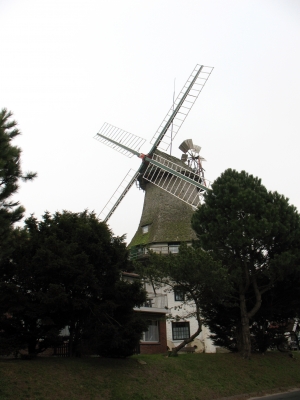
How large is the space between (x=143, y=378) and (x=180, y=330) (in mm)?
16710

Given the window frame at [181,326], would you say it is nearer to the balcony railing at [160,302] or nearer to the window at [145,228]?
the balcony railing at [160,302]

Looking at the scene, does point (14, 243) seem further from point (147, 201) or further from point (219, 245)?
point (147, 201)

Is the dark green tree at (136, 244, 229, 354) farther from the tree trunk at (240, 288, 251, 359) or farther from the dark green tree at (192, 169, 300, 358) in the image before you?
the tree trunk at (240, 288, 251, 359)

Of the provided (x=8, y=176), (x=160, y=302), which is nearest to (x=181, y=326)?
(x=160, y=302)

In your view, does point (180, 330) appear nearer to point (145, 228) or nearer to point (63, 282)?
point (145, 228)

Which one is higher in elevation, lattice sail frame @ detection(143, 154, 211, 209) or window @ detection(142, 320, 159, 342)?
lattice sail frame @ detection(143, 154, 211, 209)

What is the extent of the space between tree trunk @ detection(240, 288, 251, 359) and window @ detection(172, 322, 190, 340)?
29.9 feet

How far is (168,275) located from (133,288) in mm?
3291

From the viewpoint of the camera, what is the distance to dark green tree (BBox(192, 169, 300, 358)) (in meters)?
22.8

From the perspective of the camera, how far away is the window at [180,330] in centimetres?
3275

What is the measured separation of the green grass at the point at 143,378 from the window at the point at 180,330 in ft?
32.5

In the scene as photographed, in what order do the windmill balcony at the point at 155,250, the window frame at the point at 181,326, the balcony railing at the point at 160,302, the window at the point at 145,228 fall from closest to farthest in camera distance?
the balcony railing at the point at 160,302
the window frame at the point at 181,326
the windmill balcony at the point at 155,250
the window at the point at 145,228

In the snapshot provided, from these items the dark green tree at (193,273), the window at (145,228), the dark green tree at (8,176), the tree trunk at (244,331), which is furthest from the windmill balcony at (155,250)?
the dark green tree at (8,176)

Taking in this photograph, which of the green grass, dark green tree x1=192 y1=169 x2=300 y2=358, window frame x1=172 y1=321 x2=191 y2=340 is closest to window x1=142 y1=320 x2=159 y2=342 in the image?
window frame x1=172 y1=321 x2=191 y2=340
